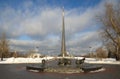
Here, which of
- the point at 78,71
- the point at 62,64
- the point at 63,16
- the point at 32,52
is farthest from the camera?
the point at 32,52

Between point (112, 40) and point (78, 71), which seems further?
point (112, 40)

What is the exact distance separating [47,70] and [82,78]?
8.39 meters

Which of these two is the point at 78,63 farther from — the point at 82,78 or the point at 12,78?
the point at 12,78

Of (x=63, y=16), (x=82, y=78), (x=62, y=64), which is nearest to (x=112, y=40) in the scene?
(x=63, y=16)

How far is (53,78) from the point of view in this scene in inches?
858

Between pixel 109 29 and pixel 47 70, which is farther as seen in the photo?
pixel 109 29

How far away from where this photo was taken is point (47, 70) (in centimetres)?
2912

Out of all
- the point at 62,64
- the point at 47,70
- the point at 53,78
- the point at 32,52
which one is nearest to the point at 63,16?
the point at 62,64

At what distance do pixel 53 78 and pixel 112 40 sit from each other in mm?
30284

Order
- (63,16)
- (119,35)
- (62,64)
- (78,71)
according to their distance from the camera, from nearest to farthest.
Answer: (78,71)
(62,64)
(63,16)
(119,35)

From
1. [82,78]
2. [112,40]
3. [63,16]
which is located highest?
[63,16]

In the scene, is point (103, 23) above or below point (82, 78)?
above

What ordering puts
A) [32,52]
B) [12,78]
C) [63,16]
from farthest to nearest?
[32,52] → [63,16] → [12,78]

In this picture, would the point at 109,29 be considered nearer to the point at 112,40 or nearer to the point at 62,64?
the point at 112,40
